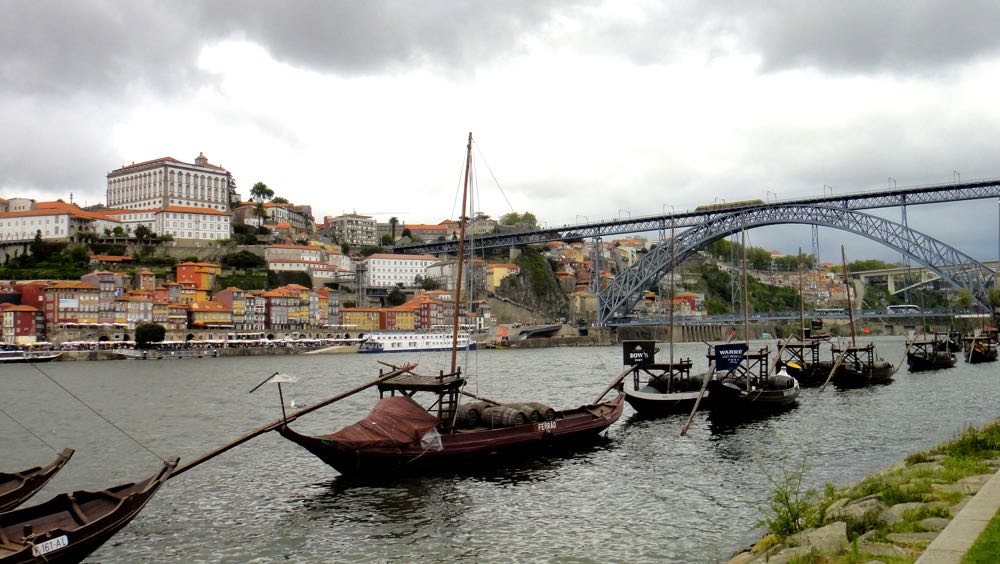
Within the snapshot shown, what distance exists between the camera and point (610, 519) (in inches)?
503

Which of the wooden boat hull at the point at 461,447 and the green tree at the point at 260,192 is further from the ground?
the green tree at the point at 260,192

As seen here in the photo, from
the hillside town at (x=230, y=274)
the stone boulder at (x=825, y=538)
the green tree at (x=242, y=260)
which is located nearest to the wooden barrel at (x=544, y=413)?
the stone boulder at (x=825, y=538)

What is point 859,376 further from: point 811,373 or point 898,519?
point 898,519

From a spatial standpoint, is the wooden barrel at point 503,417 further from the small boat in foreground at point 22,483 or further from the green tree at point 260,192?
the green tree at point 260,192

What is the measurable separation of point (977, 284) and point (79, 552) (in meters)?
73.6

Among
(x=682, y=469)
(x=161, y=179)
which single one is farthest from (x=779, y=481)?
(x=161, y=179)

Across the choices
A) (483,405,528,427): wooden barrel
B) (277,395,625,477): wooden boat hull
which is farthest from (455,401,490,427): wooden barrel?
(277,395,625,477): wooden boat hull

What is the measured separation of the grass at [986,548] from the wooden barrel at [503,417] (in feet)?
39.0

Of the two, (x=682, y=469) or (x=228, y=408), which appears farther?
(x=228, y=408)

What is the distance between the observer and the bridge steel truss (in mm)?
67688

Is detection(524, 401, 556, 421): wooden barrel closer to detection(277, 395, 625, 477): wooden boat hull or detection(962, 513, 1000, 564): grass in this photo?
detection(277, 395, 625, 477): wooden boat hull

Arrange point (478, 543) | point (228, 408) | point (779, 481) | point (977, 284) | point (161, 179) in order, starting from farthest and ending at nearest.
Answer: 1. point (161, 179)
2. point (977, 284)
3. point (228, 408)
4. point (779, 481)
5. point (478, 543)

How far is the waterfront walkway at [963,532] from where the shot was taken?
5.91 metres

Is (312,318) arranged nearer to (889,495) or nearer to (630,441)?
(630,441)
